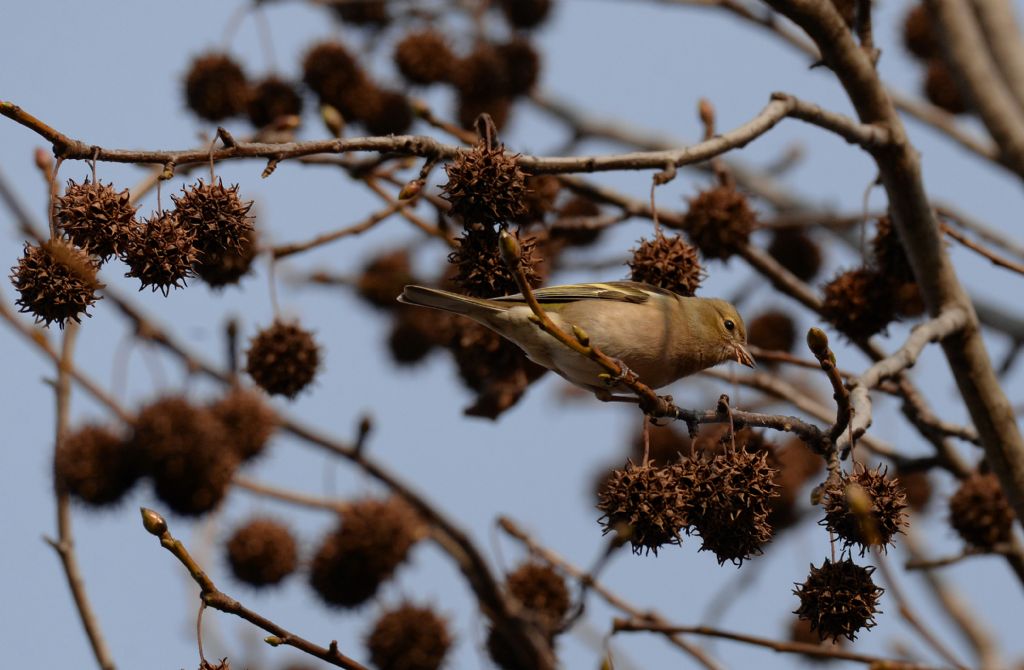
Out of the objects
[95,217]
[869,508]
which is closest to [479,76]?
[95,217]

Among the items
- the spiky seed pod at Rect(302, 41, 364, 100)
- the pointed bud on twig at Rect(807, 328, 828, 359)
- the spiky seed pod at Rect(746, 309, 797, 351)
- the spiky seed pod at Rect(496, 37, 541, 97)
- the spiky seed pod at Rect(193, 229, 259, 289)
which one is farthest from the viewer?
the spiky seed pod at Rect(496, 37, 541, 97)

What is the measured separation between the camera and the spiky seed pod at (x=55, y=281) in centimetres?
313

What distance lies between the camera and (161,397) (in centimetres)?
650

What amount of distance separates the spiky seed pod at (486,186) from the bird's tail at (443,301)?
68 centimetres

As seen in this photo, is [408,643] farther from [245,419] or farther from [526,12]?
[526,12]

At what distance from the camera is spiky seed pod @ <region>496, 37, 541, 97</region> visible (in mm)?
7859

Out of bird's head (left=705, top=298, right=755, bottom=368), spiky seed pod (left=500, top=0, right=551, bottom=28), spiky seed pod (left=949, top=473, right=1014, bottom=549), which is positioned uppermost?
spiky seed pod (left=500, top=0, right=551, bottom=28)

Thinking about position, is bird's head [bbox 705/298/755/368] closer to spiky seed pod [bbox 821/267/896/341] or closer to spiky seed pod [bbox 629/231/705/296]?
spiky seed pod [bbox 821/267/896/341]

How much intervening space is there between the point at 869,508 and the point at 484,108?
5.02 metres

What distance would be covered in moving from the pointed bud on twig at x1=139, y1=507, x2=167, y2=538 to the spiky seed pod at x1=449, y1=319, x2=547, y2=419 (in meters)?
2.30

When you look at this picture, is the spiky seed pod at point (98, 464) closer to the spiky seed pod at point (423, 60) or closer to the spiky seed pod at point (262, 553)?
the spiky seed pod at point (262, 553)

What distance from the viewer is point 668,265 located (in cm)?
427

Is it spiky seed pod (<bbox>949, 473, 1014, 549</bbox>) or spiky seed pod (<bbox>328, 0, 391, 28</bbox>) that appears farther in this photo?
spiky seed pod (<bbox>328, 0, 391, 28</bbox>)

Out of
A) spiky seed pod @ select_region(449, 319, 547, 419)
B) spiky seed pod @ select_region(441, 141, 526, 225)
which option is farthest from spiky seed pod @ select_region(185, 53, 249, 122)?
spiky seed pod @ select_region(441, 141, 526, 225)
